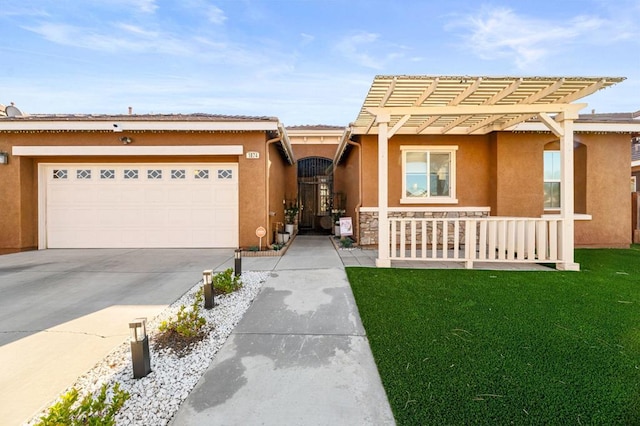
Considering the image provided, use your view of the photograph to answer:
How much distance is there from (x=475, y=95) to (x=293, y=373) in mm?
5424

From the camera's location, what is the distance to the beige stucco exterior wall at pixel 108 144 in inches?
271

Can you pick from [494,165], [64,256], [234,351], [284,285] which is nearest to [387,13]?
[494,165]

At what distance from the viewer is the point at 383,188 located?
17.2 ft

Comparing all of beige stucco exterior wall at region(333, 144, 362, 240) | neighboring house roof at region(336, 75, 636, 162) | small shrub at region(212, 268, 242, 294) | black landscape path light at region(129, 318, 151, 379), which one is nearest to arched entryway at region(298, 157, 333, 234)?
beige stucco exterior wall at region(333, 144, 362, 240)

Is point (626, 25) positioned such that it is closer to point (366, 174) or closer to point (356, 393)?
point (366, 174)

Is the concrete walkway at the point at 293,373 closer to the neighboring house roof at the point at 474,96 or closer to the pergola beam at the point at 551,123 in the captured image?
the neighboring house roof at the point at 474,96

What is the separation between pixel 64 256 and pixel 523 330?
8746 millimetres

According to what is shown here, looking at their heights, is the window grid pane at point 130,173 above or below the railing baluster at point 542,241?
above

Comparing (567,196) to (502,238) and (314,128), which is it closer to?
(502,238)

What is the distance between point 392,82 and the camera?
4492 mm

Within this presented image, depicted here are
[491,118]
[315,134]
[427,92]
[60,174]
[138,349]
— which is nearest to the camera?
[138,349]

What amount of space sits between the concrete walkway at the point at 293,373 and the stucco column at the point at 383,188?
190 centimetres

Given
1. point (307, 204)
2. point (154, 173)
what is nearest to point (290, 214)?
point (307, 204)

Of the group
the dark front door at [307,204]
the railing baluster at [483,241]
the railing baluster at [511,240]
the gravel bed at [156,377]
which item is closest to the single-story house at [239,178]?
the railing baluster at [483,241]
